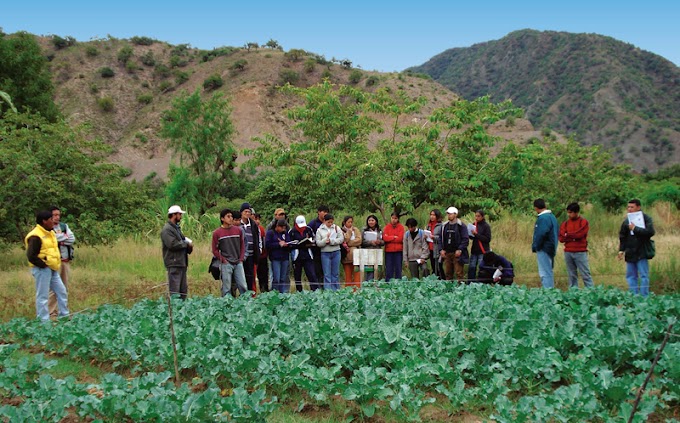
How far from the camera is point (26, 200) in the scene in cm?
1588

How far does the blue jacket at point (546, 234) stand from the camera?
11.4 m

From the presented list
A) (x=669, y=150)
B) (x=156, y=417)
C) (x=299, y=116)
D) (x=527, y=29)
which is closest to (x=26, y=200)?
(x=299, y=116)

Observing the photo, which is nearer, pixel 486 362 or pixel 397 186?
pixel 486 362

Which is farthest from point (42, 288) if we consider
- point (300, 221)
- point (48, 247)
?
point (300, 221)

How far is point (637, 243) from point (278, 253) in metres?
6.43

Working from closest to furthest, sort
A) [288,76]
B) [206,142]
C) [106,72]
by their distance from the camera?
[206,142]
[288,76]
[106,72]

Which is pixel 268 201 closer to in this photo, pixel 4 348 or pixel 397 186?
pixel 397 186

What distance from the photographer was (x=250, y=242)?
12.0 m

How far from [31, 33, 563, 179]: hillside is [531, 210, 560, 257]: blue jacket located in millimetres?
50652

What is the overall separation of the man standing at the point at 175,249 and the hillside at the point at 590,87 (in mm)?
64620

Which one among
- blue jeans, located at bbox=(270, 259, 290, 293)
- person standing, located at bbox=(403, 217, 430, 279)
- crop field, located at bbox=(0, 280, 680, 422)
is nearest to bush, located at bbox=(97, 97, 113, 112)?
blue jeans, located at bbox=(270, 259, 290, 293)

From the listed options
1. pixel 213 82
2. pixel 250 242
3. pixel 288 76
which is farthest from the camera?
pixel 213 82

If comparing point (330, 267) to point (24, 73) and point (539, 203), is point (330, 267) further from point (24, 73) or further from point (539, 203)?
point (24, 73)

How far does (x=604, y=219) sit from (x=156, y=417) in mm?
19954
